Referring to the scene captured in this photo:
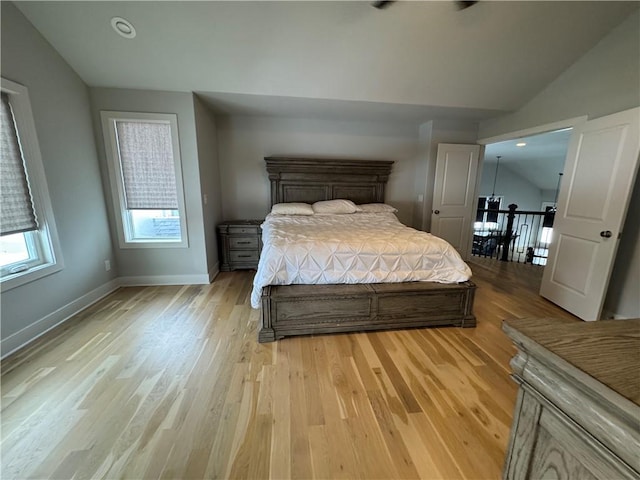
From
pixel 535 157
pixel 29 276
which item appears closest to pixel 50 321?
pixel 29 276

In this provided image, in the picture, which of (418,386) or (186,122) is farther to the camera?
(186,122)

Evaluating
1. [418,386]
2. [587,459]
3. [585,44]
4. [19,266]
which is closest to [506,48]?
[585,44]

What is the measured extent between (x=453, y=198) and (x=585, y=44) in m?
2.11

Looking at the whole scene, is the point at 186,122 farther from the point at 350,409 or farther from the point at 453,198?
the point at 453,198

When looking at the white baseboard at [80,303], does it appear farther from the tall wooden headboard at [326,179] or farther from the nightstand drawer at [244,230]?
the tall wooden headboard at [326,179]

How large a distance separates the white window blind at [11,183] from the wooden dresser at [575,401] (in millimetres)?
3200

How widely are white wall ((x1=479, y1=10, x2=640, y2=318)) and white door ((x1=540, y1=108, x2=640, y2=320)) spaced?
22 cm

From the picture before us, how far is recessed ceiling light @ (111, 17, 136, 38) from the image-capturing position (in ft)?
7.18

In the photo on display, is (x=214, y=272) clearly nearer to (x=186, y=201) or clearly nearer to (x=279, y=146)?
(x=186, y=201)

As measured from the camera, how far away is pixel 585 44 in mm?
2588

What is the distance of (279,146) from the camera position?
4.10m

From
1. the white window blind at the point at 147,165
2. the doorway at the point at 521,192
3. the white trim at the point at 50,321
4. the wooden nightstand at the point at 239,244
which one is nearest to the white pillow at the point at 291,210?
the wooden nightstand at the point at 239,244

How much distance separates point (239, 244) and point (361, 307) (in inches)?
87.9

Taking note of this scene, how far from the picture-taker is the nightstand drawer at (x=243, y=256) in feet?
12.5
